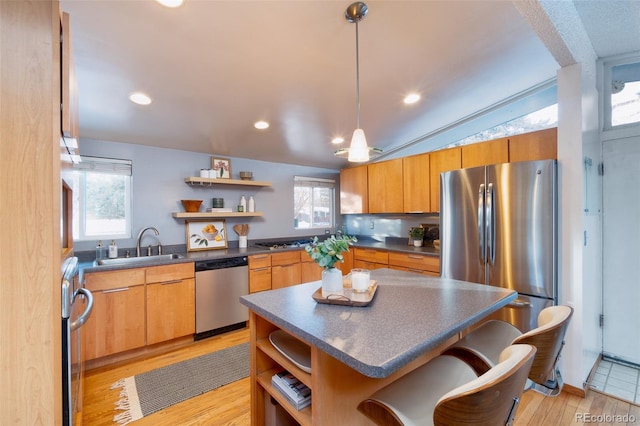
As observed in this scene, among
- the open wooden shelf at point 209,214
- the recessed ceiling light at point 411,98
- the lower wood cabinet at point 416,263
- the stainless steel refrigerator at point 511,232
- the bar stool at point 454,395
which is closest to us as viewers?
the bar stool at point 454,395

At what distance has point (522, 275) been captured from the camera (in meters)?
2.17

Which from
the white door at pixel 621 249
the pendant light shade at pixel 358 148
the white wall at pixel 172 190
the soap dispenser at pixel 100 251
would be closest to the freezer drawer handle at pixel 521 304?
the white door at pixel 621 249

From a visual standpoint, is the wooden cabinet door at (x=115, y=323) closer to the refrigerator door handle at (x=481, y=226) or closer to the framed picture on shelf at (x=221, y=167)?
the framed picture on shelf at (x=221, y=167)

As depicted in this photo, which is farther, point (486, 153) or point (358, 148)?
point (486, 153)

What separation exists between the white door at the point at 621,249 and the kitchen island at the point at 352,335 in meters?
1.86

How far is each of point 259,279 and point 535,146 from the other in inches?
127

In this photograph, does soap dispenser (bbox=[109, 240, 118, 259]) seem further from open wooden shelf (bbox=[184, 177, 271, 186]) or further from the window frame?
the window frame

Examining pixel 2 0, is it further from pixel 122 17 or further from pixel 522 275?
pixel 522 275

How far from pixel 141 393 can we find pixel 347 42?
298 centimetres

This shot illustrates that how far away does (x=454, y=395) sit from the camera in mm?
711

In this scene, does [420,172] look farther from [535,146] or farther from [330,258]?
[330,258]

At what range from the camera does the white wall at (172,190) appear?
122 inches

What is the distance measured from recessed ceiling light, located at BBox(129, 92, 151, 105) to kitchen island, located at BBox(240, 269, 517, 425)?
189cm

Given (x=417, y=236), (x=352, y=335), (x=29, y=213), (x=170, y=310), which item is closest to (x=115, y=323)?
(x=170, y=310)
